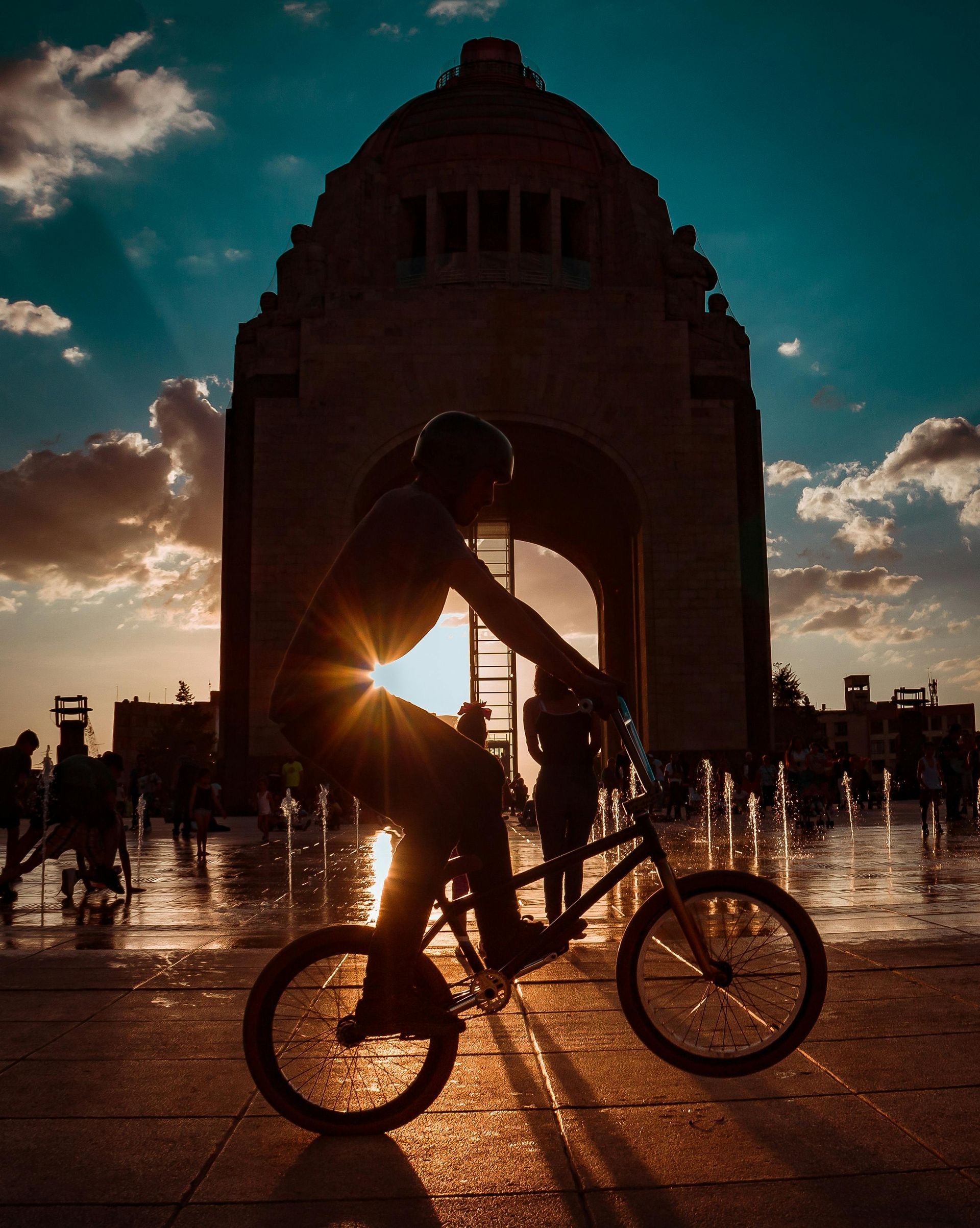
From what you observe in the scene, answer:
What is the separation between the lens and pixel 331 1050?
343 centimetres

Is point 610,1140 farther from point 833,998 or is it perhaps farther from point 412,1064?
A: point 833,998

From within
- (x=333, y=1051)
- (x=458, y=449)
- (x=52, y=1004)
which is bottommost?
(x=52, y=1004)

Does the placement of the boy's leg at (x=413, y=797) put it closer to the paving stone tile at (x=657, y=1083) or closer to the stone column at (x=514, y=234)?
the paving stone tile at (x=657, y=1083)

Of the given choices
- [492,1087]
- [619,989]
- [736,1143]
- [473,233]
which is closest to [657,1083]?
[619,989]

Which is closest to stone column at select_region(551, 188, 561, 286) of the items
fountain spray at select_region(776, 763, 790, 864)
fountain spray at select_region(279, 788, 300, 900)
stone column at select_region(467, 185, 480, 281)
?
stone column at select_region(467, 185, 480, 281)

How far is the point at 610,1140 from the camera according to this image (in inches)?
124

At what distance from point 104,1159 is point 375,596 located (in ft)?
5.57

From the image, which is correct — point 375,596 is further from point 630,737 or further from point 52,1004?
point 52,1004

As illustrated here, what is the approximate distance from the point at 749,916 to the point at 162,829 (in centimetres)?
2540

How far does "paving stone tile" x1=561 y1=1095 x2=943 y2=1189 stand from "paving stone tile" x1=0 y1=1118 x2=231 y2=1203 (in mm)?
1026

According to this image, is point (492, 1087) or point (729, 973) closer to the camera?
point (729, 973)

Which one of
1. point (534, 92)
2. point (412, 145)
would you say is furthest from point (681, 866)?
point (534, 92)

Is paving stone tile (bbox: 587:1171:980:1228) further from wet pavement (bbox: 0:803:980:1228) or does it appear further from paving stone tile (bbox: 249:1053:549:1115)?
paving stone tile (bbox: 249:1053:549:1115)

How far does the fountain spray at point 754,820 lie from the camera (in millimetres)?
16234
